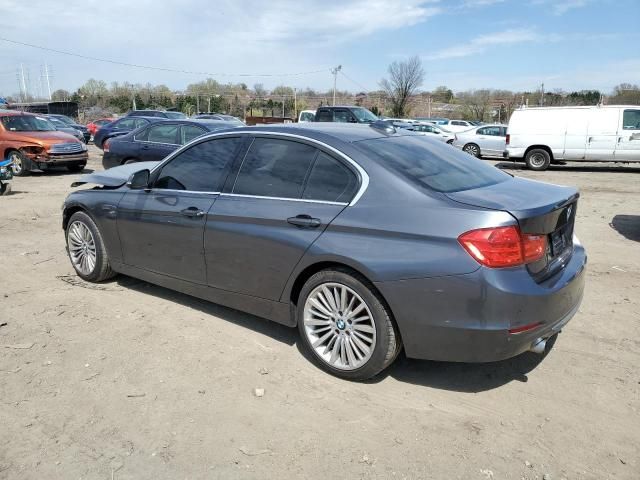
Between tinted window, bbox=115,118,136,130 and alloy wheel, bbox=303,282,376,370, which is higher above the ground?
tinted window, bbox=115,118,136,130

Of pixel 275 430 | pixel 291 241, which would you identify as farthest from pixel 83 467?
pixel 291 241

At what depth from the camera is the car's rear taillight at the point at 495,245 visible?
9.50 ft

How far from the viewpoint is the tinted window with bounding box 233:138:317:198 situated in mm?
3689

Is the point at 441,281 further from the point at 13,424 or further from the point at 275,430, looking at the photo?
the point at 13,424

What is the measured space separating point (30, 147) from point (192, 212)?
11944mm

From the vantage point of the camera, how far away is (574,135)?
16781mm

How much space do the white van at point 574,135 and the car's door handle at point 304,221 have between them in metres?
15.8

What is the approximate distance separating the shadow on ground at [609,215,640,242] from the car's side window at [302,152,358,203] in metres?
5.65

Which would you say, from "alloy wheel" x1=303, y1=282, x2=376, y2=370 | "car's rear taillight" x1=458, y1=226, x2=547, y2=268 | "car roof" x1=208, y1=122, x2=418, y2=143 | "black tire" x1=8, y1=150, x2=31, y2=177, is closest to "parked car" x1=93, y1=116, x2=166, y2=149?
"black tire" x1=8, y1=150, x2=31, y2=177

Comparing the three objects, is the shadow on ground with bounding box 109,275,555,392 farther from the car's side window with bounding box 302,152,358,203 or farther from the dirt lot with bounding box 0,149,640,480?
the car's side window with bounding box 302,152,358,203

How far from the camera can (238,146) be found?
13.5ft

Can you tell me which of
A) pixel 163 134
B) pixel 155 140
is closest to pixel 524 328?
pixel 163 134

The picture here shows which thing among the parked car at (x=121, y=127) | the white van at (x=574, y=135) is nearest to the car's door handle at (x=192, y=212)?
the parked car at (x=121, y=127)

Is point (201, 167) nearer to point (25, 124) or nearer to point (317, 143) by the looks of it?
point (317, 143)
